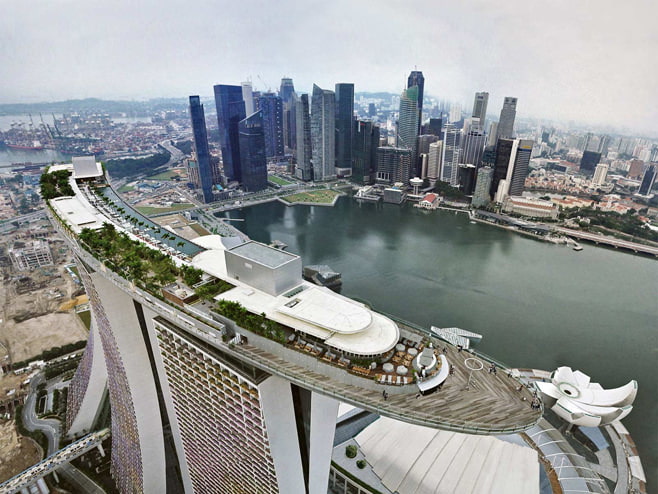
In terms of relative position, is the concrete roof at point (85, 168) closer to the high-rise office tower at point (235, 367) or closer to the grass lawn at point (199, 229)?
the high-rise office tower at point (235, 367)

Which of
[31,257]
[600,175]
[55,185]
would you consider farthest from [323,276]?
[600,175]

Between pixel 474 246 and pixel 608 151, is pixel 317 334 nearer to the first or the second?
pixel 474 246

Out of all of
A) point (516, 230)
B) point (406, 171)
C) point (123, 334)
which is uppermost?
point (123, 334)

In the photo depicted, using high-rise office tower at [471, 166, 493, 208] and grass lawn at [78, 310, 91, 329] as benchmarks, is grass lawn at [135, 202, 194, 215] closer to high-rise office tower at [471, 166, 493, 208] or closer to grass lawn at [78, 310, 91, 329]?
grass lawn at [78, 310, 91, 329]

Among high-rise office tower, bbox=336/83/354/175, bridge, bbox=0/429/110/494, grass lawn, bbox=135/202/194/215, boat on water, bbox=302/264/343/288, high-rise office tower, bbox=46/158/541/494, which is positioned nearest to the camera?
high-rise office tower, bbox=46/158/541/494

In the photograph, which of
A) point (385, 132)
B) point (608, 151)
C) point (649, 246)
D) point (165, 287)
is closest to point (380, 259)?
point (165, 287)

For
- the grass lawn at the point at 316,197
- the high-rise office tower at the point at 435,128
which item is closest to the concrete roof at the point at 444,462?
the grass lawn at the point at 316,197

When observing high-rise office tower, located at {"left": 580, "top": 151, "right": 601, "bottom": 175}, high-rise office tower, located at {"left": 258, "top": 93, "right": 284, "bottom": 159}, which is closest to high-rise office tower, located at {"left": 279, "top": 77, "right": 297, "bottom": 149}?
high-rise office tower, located at {"left": 258, "top": 93, "right": 284, "bottom": 159}
